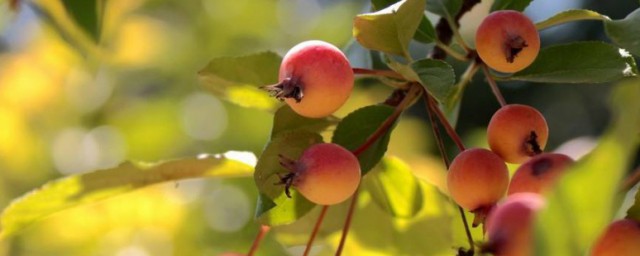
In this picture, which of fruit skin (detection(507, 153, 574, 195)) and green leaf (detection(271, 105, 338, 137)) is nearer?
fruit skin (detection(507, 153, 574, 195))

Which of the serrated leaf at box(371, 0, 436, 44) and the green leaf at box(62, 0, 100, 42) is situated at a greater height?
the serrated leaf at box(371, 0, 436, 44)

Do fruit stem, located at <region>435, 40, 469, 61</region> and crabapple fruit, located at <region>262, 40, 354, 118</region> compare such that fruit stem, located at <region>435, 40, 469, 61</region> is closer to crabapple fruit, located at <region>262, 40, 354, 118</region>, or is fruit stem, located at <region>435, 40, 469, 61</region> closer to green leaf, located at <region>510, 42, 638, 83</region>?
green leaf, located at <region>510, 42, 638, 83</region>

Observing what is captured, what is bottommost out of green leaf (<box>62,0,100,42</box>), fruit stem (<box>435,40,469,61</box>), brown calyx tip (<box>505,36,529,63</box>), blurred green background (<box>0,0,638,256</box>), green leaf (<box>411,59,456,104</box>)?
blurred green background (<box>0,0,638,256</box>)

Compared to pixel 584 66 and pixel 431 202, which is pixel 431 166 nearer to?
pixel 431 202

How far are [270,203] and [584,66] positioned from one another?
32 cm

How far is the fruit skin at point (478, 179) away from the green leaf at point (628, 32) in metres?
0.18

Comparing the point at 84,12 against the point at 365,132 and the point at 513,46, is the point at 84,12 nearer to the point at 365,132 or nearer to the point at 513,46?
the point at 365,132

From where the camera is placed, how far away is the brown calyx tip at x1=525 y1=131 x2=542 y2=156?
2.81 ft

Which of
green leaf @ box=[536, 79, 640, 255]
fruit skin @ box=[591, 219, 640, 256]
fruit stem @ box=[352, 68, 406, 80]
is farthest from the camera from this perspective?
fruit stem @ box=[352, 68, 406, 80]

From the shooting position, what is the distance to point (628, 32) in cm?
92

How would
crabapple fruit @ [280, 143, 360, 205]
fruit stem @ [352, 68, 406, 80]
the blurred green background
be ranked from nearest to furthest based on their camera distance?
1. crabapple fruit @ [280, 143, 360, 205]
2. fruit stem @ [352, 68, 406, 80]
3. the blurred green background

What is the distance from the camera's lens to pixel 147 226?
2088 millimetres

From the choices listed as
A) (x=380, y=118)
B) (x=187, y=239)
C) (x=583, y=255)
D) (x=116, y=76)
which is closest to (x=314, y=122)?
(x=380, y=118)

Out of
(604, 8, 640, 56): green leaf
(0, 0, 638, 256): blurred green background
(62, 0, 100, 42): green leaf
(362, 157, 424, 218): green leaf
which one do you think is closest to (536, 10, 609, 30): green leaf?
(604, 8, 640, 56): green leaf
